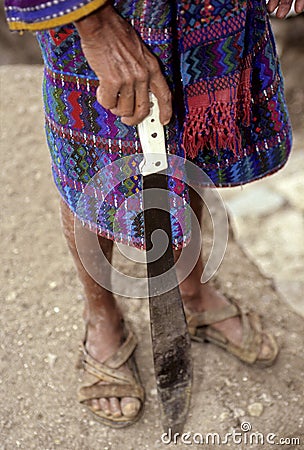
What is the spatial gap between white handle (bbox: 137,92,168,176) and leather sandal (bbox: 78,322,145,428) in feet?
2.15

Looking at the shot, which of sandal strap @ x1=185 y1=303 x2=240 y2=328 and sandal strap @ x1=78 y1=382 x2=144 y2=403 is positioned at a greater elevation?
sandal strap @ x1=185 y1=303 x2=240 y2=328

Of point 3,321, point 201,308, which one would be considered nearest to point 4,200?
point 3,321

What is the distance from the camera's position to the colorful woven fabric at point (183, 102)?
1.07 metres

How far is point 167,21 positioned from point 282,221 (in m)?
1.49

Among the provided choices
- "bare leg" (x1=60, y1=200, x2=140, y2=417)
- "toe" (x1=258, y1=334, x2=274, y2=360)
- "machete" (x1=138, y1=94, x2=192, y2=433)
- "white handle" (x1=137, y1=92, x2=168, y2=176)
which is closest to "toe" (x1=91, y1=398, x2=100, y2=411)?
"bare leg" (x1=60, y1=200, x2=140, y2=417)

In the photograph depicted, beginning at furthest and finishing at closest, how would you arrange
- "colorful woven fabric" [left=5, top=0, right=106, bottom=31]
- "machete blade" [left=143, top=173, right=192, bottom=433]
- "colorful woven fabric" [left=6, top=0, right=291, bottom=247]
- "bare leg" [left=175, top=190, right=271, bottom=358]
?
"bare leg" [left=175, top=190, right=271, bottom=358]
"machete blade" [left=143, top=173, right=192, bottom=433]
"colorful woven fabric" [left=6, top=0, right=291, bottom=247]
"colorful woven fabric" [left=5, top=0, right=106, bottom=31]

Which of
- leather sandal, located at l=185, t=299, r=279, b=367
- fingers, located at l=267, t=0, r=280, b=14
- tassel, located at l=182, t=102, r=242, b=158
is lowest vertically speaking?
leather sandal, located at l=185, t=299, r=279, b=367

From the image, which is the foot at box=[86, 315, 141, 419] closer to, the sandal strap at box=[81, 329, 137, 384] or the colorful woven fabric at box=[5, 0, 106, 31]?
the sandal strap at box=[81, 329, 137, 384]

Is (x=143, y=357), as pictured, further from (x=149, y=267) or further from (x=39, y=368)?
(x=149, y=267)

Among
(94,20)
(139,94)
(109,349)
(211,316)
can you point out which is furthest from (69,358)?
(94,20)

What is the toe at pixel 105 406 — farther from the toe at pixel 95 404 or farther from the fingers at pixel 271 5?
the fingers at pixel 271 5

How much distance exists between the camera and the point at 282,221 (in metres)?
2.42

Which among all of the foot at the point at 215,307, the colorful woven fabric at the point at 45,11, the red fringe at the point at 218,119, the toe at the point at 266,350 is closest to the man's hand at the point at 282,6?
the red fringe at the point at 218,119

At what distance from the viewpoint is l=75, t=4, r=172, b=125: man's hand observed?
97 centimetres
